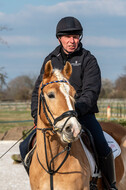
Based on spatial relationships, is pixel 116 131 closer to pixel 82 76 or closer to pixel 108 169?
pixel 108 169

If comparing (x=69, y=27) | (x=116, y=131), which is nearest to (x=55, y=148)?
(x=69, y=27)

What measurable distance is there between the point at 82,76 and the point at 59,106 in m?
1.21

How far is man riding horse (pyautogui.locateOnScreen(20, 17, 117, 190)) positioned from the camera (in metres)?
4.39

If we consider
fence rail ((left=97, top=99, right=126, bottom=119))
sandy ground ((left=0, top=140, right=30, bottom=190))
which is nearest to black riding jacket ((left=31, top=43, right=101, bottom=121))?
sandy ground ((left=0, top=140, right=30, bottom=190))

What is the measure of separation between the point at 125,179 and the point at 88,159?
1.42 meters

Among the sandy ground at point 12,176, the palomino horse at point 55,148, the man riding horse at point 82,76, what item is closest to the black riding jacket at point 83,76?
the man riding horse at point 82,76

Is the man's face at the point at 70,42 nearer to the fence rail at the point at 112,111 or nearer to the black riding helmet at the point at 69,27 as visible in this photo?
the black riding helmet at the point at 69,27

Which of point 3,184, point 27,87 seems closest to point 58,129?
point 3,184

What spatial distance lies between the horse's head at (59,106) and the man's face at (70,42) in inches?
33.8

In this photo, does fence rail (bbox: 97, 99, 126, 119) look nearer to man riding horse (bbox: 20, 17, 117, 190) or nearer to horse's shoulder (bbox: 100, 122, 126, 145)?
horse's shoulder (bbox: 100, 122, 126, 145)

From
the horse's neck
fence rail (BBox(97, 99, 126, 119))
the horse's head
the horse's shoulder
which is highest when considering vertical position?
the horse's head

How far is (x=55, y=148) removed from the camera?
3.75m

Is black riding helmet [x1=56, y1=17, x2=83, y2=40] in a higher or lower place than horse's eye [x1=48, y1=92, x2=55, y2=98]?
higher

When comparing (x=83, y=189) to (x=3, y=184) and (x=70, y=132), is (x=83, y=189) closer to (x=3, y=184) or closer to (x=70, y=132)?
(x=70, y=132)
